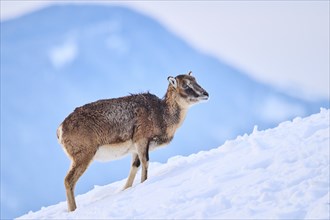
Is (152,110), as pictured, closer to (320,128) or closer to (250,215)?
(320,128)

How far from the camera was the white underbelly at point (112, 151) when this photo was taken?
1722cm

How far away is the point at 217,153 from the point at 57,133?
4.23 metres

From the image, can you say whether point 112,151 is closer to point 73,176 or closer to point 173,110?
point 73,176

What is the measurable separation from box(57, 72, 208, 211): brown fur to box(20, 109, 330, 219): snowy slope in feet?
4.27

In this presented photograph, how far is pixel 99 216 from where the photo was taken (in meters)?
13.9

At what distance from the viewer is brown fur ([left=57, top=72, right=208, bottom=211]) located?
16.9 m

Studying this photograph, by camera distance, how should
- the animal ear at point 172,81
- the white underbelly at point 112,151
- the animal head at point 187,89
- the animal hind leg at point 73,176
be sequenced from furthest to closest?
1. the animal ear at point 172,81
2. the animal head at point 187,89
3. the white underbelly at point 112,151
4. the animal hind leg at point 73,176

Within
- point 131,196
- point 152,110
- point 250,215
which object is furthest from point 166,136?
point 250,215

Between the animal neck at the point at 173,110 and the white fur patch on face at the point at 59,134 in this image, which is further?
the animal neck at the point at 173,110

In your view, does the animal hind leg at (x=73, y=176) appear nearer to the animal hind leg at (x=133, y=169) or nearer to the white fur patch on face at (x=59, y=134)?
the white fur patch on face at (x=59, y=134)

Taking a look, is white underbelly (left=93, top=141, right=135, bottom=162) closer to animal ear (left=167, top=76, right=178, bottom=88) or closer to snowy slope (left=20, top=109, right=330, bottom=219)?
snowy slope (left=20, top=109, right=330, bottom=219)

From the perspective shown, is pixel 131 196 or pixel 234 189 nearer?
pixel 234 189

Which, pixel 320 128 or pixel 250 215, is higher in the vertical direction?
pixel 320 128

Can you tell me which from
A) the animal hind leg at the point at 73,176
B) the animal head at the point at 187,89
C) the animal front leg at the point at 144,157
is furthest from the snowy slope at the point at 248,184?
the animal head at the point at 187,89
